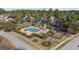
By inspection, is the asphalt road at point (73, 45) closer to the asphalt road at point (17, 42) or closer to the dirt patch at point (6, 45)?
the asphalt road at point (17, 42)

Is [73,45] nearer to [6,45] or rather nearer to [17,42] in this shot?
[17,42]

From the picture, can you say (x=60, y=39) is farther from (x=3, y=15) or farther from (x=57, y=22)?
(x=3, y=15)

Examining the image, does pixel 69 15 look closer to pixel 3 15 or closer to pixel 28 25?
pixel 28 25

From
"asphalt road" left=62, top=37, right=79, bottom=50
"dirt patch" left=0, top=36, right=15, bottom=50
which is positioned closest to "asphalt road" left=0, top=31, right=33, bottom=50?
"dirt patch" left=0, top=36, right=15, bottom=50

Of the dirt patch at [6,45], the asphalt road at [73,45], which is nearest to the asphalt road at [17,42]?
the dirt patch at [6,45]

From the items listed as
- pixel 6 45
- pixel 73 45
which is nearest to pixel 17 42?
pixel 6 45

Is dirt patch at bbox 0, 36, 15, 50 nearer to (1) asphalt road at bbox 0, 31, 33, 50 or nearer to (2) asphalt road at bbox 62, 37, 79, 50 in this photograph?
(1) asphalt road at bbox 0, 31, 33, 50
